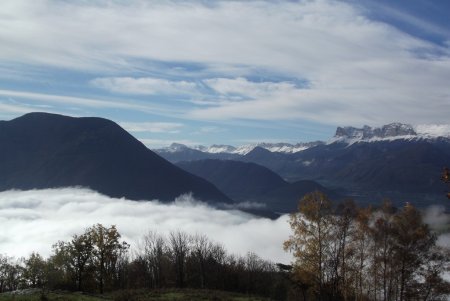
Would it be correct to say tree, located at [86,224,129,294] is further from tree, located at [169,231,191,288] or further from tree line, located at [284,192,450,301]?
tree line, located at [284,192,450,301]

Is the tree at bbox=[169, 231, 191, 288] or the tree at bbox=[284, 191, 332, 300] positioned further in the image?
the tree at bbox=[169, 231, 191, 288]

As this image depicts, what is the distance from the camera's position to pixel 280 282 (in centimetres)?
13962

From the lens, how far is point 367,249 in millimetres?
54594

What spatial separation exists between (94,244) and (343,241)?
55.1 metres

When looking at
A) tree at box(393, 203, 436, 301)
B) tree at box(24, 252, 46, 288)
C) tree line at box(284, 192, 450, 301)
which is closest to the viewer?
tree at box(393, 203, 436, 301)

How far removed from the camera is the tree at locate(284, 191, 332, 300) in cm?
5222

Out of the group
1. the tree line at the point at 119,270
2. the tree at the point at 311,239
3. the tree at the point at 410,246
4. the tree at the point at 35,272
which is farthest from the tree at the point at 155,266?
the tree at the point at 410,246

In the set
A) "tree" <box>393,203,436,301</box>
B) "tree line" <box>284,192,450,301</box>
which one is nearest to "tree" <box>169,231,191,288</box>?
"tree line" <box>284,192,450,301</box>

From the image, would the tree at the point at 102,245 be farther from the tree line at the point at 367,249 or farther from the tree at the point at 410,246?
the tree at the point at 410,246

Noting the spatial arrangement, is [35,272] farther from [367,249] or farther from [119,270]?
[367,249]

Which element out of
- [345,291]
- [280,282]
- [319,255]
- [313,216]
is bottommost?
[280,282]

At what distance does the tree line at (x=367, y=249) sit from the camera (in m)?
50.4

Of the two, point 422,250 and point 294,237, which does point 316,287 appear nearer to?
point 294,237

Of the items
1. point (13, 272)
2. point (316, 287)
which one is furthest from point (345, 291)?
point (13, 272)
